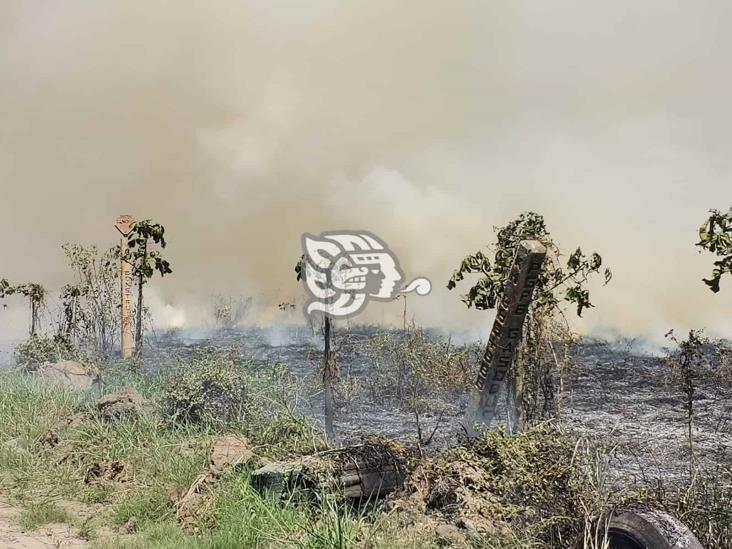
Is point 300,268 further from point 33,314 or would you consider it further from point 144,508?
point 33,314

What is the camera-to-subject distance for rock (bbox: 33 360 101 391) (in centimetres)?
1389

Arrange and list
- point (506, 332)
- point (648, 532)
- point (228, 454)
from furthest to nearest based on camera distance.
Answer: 1. point (228, 454)
2. point (506, 332)
3. point (648, 532)

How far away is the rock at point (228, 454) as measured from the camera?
8.16 metres

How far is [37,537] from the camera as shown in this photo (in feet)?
24.1

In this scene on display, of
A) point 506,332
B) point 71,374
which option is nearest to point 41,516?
point 506,332

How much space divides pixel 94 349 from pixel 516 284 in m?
12.2

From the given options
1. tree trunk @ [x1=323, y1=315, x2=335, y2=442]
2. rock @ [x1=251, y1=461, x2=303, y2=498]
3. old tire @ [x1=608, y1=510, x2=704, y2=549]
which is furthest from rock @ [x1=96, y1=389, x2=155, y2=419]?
old tire @ [x1=608, y1=510, x2=704, y2=549]

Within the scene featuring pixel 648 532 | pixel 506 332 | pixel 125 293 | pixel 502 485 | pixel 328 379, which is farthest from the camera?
pixel 125 293

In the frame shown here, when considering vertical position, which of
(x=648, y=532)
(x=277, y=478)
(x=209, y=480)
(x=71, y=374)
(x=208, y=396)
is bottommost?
(x=209, y=480)

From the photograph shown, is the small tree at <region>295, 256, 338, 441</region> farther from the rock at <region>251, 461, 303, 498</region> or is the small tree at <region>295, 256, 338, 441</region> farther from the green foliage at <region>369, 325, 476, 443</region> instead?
the rock at <region>251, 461, 303, 498</region>

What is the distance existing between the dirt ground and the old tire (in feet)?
15.8

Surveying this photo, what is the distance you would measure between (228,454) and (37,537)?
7.08ft

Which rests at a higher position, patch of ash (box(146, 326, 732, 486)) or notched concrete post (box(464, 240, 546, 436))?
notched concrete post (box(464, 240, 546, 436))

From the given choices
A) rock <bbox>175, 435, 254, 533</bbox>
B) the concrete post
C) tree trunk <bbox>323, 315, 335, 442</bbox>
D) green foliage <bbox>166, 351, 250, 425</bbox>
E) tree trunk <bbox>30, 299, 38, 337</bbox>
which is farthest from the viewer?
tree trunk <bbox>30, 299, 38, 337</bbox>
